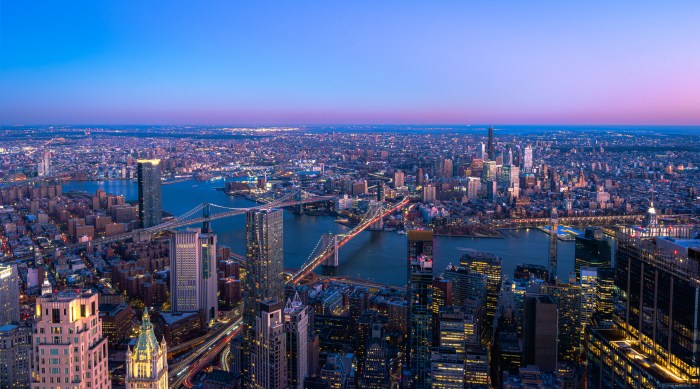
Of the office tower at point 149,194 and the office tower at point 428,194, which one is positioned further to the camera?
the office tower at point 428,194

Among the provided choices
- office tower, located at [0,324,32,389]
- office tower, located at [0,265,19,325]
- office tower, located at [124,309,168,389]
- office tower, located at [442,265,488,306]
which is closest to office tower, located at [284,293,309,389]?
office tower, located at [0,324,32,389]

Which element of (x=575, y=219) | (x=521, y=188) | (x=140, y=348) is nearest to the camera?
(x=140, y=348)

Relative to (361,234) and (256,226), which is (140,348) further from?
(361,234)

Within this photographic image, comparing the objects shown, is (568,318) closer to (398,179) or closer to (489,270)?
(489,270)

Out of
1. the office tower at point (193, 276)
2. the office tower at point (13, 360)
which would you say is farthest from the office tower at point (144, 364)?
the office tower at point (193, 276)

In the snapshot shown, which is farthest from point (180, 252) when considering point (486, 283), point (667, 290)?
point (667, 290)

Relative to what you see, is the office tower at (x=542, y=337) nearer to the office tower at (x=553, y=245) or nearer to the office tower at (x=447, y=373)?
the office tower at (x=447, y=373)
